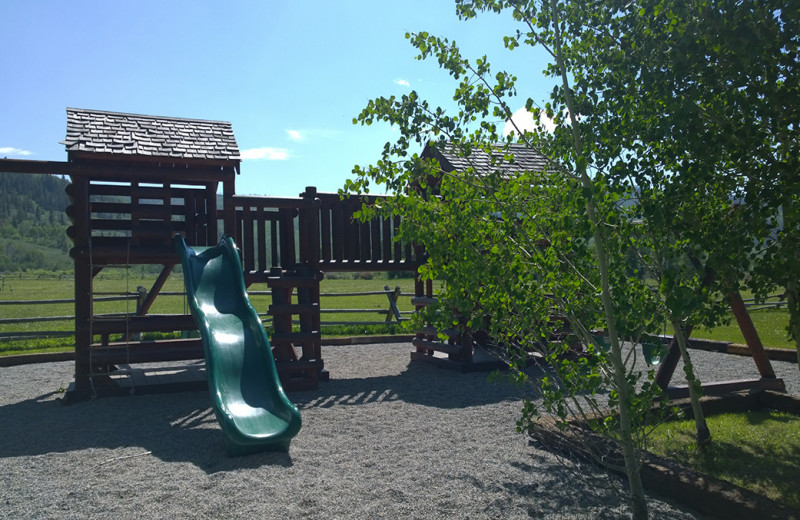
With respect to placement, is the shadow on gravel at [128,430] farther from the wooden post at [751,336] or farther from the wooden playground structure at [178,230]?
the wooden post at [751,336]

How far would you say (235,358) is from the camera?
7320mm

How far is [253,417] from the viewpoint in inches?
251

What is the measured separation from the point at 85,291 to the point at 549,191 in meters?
7.31

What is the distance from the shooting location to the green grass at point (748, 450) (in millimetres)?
5005

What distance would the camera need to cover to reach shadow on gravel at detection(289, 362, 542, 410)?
8500 millimetres

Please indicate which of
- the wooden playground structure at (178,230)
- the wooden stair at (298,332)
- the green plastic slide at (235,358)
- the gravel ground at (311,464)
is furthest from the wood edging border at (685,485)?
the wooden stair at (298,332)

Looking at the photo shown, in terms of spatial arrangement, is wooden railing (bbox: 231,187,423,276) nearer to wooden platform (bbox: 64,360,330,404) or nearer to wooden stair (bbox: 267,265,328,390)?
wooden stair (bbox: 267,265,328,390)

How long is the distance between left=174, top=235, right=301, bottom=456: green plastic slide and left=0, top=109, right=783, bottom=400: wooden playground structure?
0.94m

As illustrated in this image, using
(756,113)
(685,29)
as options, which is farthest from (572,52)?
(756,113)

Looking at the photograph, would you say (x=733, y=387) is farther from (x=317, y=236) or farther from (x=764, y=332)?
(x=764, y=332)

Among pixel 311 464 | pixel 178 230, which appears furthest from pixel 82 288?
pixel 311 464

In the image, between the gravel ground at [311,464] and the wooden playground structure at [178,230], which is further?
the wooden playground structure at [178,230]

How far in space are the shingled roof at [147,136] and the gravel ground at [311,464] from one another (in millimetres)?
3640

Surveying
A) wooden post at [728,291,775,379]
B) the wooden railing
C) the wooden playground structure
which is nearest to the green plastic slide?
the wooden playground structure
